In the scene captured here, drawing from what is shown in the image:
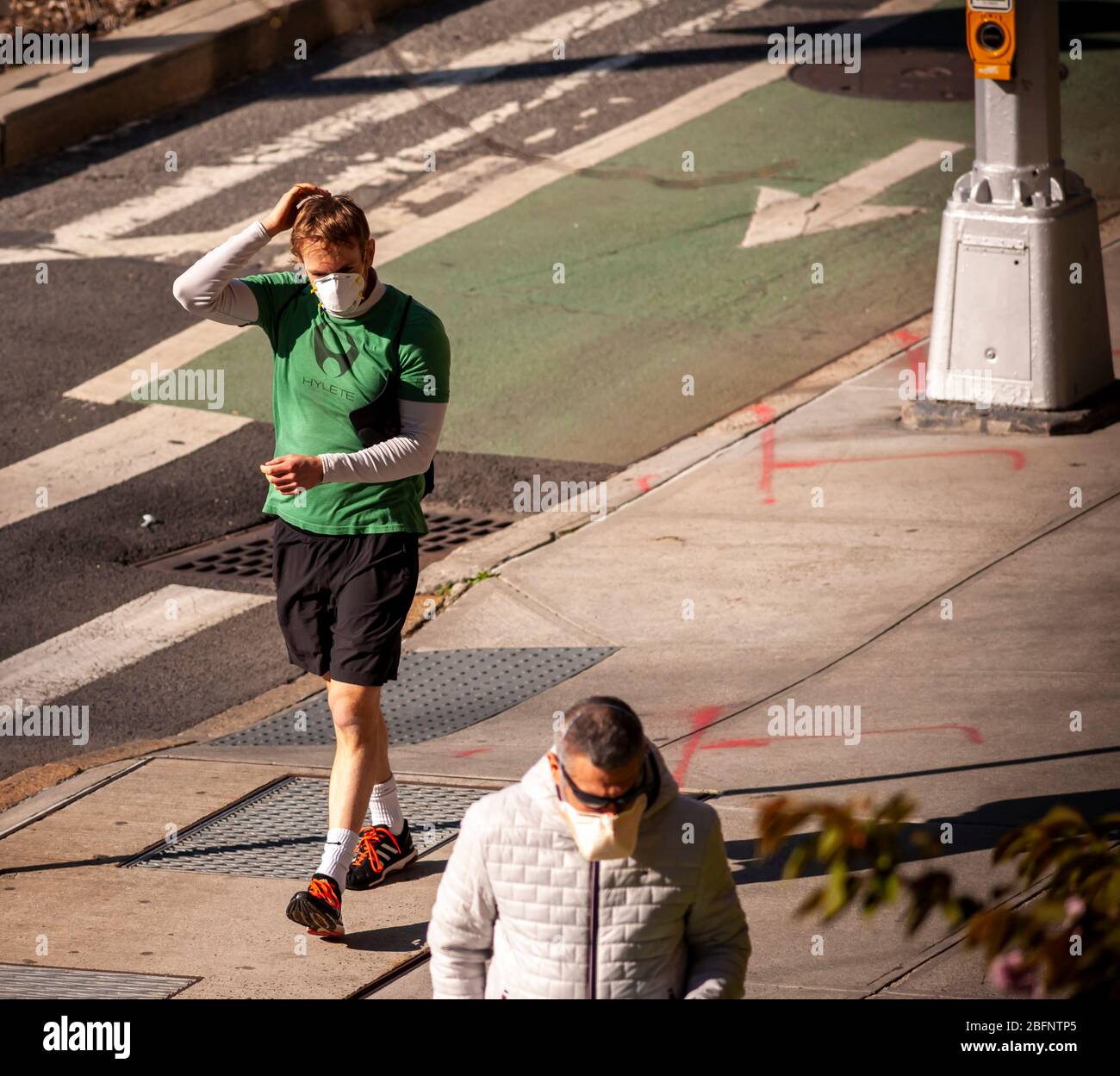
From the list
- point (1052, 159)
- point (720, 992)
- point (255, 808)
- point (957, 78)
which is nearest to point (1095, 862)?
point (720, 992)

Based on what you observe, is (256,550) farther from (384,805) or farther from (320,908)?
(320,908)

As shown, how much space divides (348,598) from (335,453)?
1.58 ft

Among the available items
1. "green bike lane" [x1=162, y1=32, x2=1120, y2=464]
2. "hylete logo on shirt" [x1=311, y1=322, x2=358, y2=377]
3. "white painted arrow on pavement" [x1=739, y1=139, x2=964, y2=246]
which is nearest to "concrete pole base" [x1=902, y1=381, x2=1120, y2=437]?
"green bike lane" [x1=162, y1=32, x2=1120, y2=464]

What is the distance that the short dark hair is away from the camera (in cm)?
382

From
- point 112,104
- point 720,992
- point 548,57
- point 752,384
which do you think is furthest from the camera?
point 548,57

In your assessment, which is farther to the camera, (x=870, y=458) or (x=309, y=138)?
(x=309, y=138)

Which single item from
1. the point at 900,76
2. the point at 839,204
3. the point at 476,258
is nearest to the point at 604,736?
the point at 476,258

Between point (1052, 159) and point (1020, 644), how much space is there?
135 inches

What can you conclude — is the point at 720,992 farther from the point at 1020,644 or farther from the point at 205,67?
the point at 205,67

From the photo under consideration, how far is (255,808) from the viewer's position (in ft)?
22.7

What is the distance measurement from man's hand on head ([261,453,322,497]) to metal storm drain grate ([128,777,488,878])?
5.03 feet

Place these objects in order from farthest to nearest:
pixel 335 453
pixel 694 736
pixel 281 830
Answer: pixel 694 736, pixel 281 830, pixel 335 453

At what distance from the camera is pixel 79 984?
18.3ft

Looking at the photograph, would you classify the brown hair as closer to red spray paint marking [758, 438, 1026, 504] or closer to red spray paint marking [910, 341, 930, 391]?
red spray paint marking [758, 438, 1026, 504]
